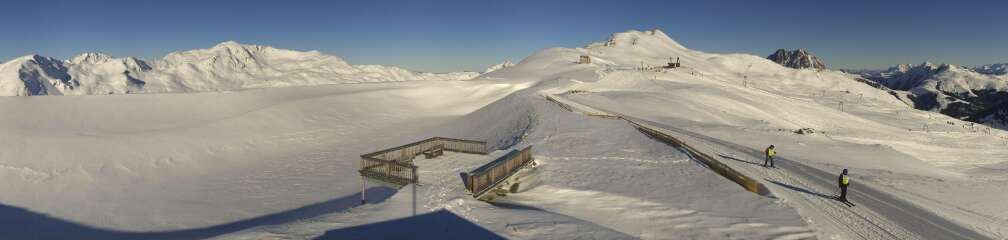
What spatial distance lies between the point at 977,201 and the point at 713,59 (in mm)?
156863

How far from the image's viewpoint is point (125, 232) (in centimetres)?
1878

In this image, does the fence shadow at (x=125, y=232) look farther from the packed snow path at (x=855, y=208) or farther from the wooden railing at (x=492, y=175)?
the packed snow path at (x=855, y=208)

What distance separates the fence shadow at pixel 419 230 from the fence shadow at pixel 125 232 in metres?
3.99

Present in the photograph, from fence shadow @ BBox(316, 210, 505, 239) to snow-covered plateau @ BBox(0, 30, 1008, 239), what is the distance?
3.4 inches

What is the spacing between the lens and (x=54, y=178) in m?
25.8

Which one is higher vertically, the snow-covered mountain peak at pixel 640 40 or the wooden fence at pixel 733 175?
the snow-covered mountain peak at pixel 640 40

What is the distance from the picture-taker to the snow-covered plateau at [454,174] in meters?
15.1

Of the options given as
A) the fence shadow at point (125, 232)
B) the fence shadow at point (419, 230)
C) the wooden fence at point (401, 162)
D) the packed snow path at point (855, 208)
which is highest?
the wooden fence at point (401, 162)

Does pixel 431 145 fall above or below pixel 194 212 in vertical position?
above

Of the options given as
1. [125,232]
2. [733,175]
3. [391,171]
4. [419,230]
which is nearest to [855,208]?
[733,175]

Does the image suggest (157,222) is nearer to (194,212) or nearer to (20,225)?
(194,212)

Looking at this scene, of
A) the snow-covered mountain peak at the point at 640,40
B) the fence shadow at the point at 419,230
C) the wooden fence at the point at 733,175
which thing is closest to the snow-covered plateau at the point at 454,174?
the fence shadow at the point at 419,230

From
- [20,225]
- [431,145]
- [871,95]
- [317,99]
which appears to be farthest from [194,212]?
[871,95]

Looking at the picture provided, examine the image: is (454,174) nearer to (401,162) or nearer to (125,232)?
(401,162)
